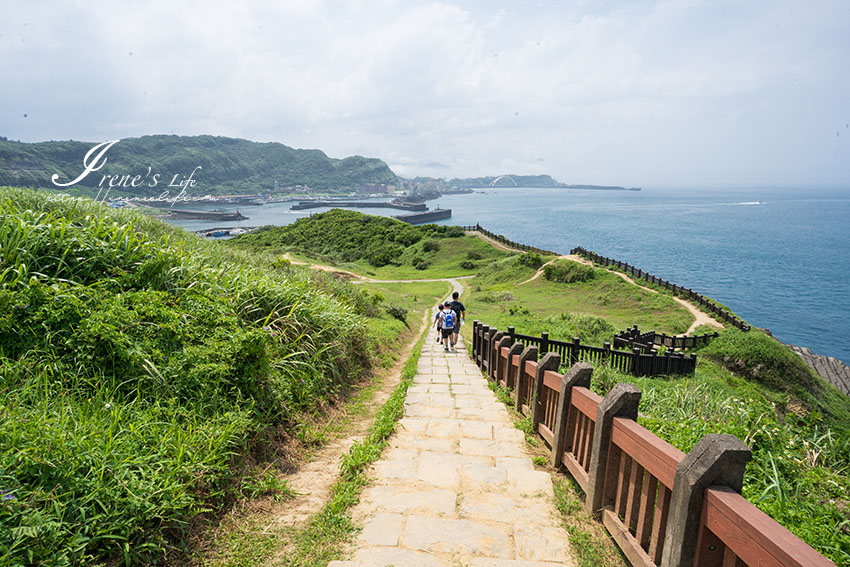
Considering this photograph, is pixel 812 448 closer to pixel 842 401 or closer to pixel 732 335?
pixel 732 335

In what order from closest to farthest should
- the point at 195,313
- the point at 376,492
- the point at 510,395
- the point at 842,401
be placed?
the point at 376,492 → the point at 195,313 → the point at 510,395 → the point at 842,401

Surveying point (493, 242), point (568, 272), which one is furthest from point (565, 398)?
point (493, 242)

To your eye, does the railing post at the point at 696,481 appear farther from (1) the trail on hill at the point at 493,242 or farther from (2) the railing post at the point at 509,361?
(1) the trail on hill at the point at 493,242

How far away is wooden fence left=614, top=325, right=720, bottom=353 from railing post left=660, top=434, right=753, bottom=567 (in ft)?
37.5

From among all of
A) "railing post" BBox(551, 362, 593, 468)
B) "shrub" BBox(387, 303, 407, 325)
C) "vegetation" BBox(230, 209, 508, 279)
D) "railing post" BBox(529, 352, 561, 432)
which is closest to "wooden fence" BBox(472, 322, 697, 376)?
"railing post" BBox(529, 352, 561, 432)

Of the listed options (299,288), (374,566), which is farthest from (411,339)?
(374,566)

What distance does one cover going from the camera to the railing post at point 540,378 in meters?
4.58

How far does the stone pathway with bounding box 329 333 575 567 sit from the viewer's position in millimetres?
2730

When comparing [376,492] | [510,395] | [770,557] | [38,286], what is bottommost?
[510,395]

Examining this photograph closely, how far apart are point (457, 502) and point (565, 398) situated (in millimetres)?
1256

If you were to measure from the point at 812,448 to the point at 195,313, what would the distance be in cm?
614

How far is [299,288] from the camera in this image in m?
7.05

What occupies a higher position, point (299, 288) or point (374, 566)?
point (299, 288)

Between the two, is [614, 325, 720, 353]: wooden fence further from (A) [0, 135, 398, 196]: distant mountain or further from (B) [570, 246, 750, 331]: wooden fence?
(A) [0, 135, 398, 196]: distant mountain
